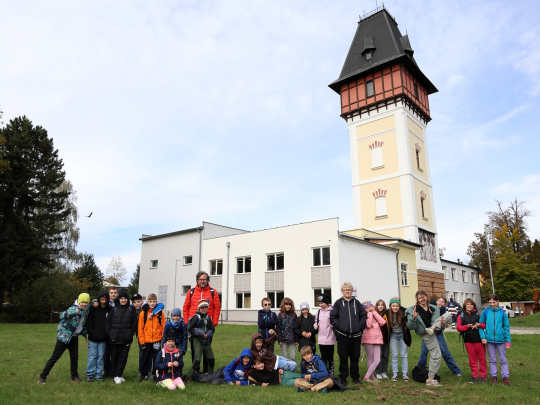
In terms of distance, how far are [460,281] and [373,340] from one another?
41429mm

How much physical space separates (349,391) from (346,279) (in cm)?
1763

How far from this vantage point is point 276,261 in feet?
90.3

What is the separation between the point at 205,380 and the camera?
7848 millimetres

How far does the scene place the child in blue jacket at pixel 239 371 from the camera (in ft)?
25.6

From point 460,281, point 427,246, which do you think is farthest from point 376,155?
point 460,281

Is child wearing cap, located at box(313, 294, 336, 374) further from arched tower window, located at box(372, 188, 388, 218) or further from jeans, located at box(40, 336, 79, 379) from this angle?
arched tower window, located at box(372, 188, 388, 218)

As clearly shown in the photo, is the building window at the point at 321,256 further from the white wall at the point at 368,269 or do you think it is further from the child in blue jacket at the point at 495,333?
the child in blue jacket at the point at 495,333

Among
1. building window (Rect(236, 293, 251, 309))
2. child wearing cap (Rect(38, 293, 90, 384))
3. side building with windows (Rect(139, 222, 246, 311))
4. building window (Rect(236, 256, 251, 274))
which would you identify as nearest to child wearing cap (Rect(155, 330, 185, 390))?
child wearing cap (Rect(38, 293, 90, 384))

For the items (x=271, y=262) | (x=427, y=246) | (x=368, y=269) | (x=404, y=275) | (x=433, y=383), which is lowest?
(x=433, y=383)

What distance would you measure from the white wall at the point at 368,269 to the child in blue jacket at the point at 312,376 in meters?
16.4

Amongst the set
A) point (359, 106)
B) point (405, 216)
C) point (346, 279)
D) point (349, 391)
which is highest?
point (359, 106)

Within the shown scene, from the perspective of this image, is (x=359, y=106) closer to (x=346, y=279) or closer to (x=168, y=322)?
(x=346, y=279)

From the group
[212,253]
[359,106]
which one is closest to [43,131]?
[212,253]

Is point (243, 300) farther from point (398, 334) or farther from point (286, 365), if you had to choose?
point (398, 334)
